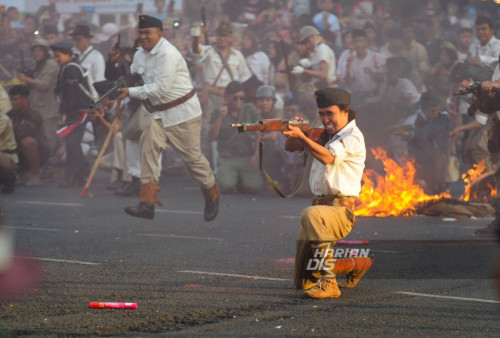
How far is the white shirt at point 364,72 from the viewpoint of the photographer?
16.9 m

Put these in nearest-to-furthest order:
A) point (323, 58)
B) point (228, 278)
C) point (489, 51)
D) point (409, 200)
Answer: point (228, 278), point (409, 200), point (489, 51), point (323, 58)

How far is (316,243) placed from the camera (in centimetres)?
702

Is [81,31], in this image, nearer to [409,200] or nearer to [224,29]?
[224,29]

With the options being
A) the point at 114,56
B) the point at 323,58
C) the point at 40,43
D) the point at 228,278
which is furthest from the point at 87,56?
the point at 228,278

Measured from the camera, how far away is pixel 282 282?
765 cm

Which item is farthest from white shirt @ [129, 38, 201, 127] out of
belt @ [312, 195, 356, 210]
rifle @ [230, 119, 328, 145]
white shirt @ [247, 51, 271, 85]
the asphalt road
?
white shirt @ [247, 51, 271, 85]

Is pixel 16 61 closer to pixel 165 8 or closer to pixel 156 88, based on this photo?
pixel 165 8

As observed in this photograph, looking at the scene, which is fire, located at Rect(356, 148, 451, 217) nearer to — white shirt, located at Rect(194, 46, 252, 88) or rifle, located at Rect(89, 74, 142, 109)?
rifle, located at Rect(89, 74, 142, 109)

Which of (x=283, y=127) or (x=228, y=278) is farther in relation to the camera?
(x=228, y=278)

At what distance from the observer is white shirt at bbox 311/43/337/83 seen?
15.8 metres

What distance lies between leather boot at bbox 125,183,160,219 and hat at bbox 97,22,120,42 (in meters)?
9.26

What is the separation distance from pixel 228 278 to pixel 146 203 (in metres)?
3.47

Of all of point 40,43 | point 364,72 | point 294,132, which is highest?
point 294,132

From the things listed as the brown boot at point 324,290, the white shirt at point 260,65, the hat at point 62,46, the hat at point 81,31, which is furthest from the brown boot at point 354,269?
the white shirt at point 260,65
